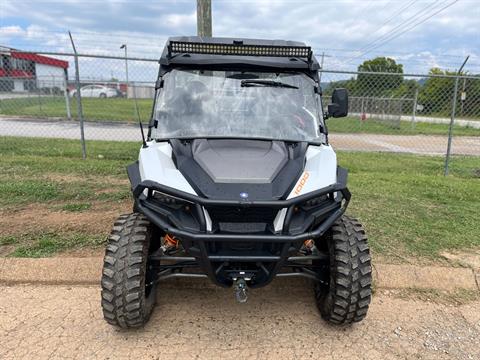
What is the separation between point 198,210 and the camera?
275cm

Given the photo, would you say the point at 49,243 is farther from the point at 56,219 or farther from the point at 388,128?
the point at 388,128

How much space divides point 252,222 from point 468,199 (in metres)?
5.56

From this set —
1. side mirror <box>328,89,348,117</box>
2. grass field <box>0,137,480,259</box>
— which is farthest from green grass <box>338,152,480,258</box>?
side mirror <box>328,89,348,117</box>

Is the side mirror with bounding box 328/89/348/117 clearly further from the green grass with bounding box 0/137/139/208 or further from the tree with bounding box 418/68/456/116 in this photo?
the tree with bounding box 418/68/456/116

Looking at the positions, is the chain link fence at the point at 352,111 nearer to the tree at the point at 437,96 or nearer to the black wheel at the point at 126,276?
the tree at the point at 437,96

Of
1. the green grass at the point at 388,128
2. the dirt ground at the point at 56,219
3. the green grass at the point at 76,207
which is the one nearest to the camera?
the dirt ground at the point at 56,219

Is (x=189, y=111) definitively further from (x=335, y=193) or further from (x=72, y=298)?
(x=72, y=298)

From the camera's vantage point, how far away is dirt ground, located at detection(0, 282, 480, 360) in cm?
305

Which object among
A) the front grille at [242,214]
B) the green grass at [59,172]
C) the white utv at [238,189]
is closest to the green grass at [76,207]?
the green grass at [59,172]

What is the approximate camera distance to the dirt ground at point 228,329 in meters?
3.05

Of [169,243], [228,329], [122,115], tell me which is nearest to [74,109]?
[122,115]

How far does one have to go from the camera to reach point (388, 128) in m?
21.3

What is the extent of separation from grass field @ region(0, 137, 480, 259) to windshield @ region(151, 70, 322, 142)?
1841 millimetres

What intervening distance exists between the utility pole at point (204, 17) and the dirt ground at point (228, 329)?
4.39 meters
